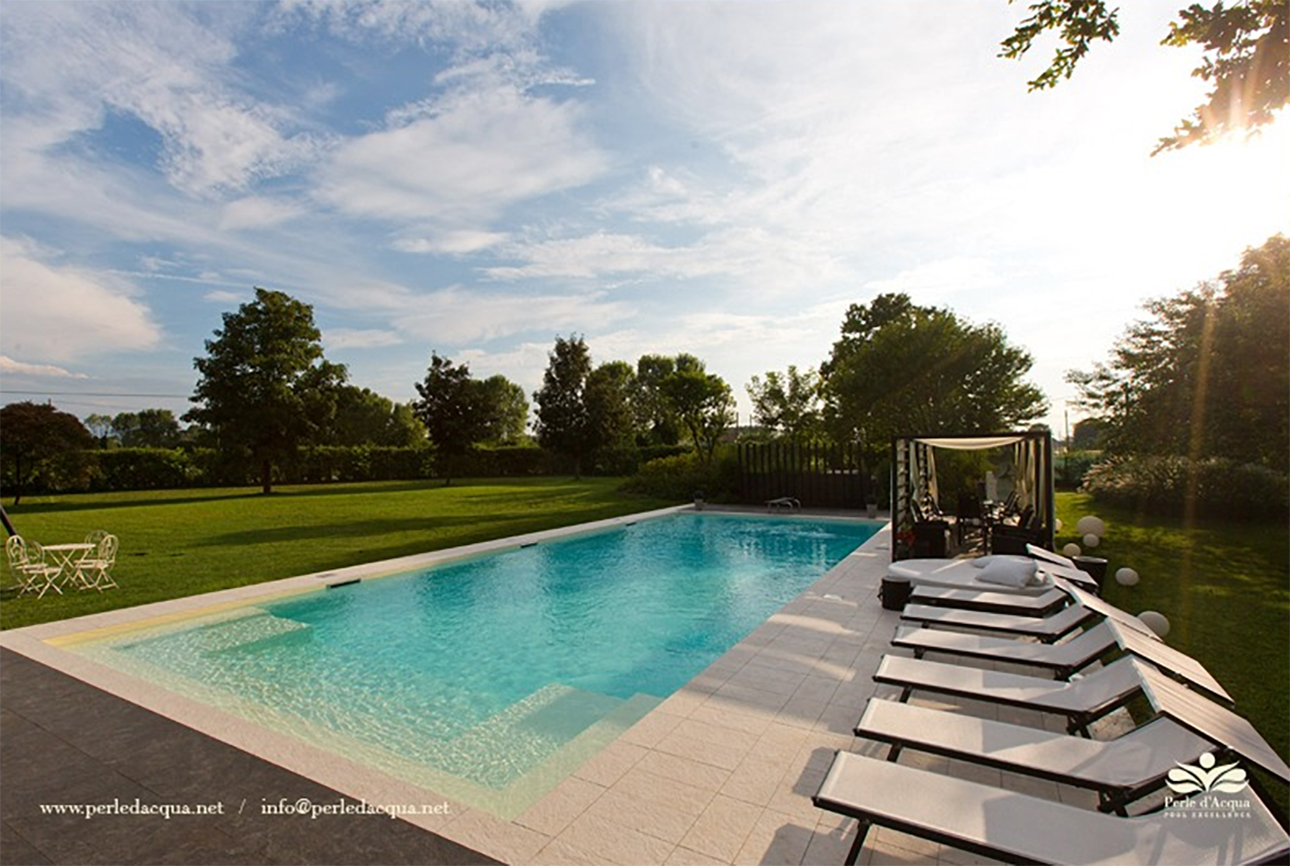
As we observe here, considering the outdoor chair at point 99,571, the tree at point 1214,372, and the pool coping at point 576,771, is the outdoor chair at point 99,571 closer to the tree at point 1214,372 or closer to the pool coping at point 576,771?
the pool coping at point 576,771

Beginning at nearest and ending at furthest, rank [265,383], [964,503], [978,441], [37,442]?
1. [978,441]
2. [964,503]
3. [37,442]
4. [265,383]

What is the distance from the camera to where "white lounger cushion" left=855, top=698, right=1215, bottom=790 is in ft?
8.62

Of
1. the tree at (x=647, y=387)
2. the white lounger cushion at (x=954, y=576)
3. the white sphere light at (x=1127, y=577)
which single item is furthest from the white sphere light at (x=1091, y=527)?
the tree at (x=647, y=387)

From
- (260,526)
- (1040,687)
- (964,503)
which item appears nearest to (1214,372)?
(964,503)

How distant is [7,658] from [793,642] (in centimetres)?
764

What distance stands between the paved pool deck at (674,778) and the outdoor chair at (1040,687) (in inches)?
16.7

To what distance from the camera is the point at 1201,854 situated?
2.16 meters

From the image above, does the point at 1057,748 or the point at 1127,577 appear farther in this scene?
the point at 1127,577

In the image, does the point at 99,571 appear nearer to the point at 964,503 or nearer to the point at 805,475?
the point at 964,503

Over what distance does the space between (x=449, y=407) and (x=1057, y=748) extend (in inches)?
1212

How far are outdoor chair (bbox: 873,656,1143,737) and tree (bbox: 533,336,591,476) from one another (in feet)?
97.6

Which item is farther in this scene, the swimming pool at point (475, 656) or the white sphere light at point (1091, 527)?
the white sphere light at point (1091, 527)

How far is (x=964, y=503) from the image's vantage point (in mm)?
12102

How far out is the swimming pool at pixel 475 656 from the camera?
191 inches
